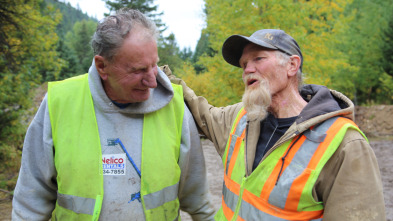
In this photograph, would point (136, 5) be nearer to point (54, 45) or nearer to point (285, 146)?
point (54, 45)

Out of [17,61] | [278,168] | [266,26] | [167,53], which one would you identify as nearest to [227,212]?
[278,168]

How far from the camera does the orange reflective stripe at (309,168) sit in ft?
6.07

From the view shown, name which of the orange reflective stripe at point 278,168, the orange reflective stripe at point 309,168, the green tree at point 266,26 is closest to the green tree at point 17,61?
the green tree at point 266,26

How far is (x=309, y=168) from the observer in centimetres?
186

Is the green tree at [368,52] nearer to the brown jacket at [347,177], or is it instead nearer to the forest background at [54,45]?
the forest background at [54,45]

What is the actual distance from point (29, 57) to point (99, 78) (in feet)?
26.6

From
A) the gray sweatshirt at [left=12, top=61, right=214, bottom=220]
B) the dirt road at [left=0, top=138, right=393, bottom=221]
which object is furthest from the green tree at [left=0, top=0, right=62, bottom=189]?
the gray sweatshirt at [left=12, top=61, right=214, bottom=220]

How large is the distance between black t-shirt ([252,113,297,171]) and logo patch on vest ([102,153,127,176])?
86cm

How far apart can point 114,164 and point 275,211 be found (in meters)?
1.02

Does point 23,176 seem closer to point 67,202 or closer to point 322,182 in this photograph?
point 67,202

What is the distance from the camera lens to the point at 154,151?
2115mm

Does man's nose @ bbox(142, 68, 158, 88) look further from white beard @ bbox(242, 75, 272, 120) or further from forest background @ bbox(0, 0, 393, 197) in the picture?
forest background @ bbox(0, 0, 393, 197)

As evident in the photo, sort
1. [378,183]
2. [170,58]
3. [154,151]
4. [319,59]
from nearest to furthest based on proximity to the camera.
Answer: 1. [378,183]
2. [154,151]
3. [319,59]
4. [170,58]

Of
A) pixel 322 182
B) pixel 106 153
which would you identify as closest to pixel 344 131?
pixel 322 182
